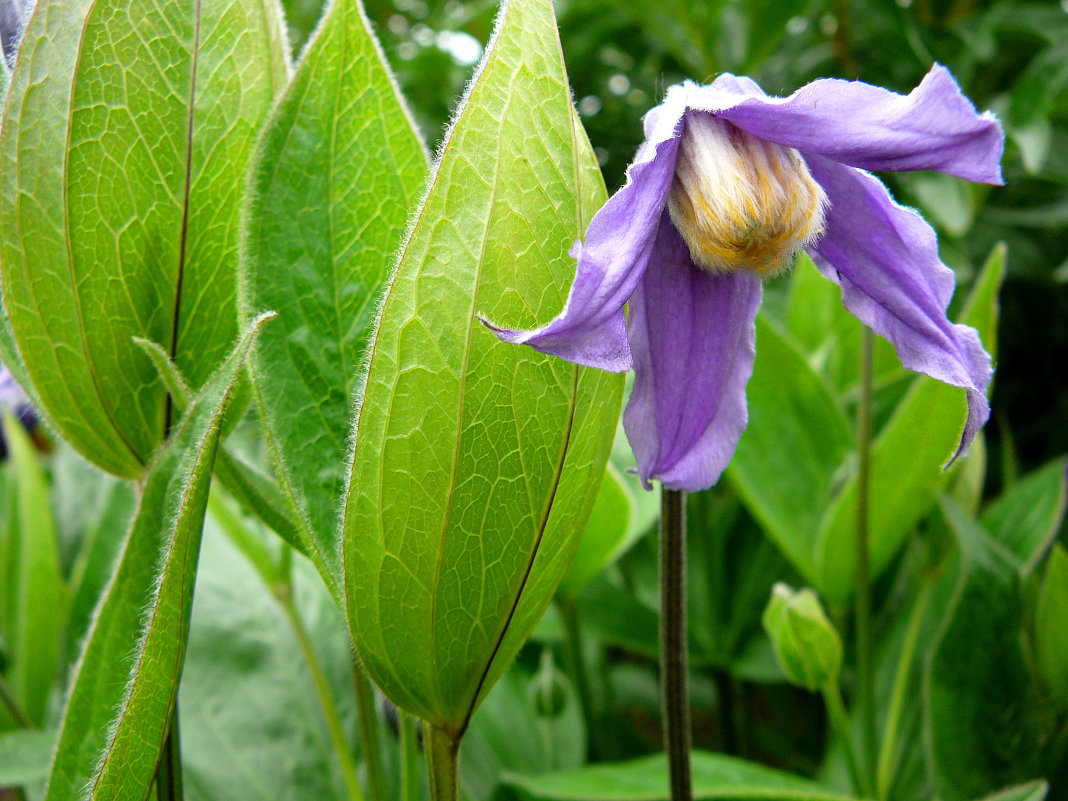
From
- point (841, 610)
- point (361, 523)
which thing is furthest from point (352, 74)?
point (841, 610)

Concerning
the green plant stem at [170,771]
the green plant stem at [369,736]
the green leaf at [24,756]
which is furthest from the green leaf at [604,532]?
the green leaf at [24,756]

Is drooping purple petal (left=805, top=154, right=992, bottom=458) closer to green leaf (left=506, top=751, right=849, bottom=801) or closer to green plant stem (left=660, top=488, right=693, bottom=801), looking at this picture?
green plant stem (left=660, top=488, right=693, bottom=801)

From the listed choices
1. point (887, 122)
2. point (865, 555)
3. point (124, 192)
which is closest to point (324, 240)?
point (124, 192)

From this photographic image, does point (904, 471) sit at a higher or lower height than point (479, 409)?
lower

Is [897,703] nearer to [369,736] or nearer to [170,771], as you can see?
[369,736]

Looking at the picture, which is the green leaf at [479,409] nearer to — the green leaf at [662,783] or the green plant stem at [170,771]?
the green plant stem at [170,771]

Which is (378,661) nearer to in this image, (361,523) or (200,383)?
(361,523)
